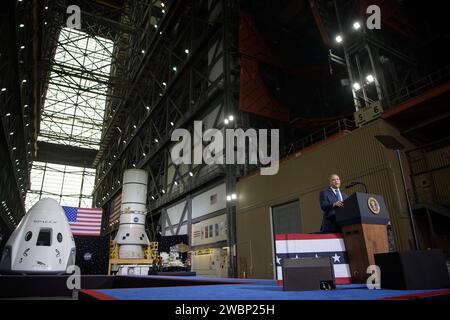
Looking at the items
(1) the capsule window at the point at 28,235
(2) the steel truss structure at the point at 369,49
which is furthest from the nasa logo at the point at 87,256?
(2) the steel truss structure at the point at 369,49

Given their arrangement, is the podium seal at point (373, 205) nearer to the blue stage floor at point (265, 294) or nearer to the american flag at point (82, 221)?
the blue stage floor at point (265, 294)

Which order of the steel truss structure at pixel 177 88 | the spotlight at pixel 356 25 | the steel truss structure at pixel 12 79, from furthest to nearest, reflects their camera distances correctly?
1. the steel truss structure at pixel 177 88
2. the steel truss structure at pixel 12 79
3. the spotlight at pixel 356 25

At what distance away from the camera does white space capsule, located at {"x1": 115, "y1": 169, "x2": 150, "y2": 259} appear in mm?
18734

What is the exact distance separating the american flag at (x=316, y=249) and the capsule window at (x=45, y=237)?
214 inches

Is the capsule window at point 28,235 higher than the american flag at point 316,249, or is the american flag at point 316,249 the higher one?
the capsule window at point 28,235

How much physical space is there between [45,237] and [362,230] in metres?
6.60

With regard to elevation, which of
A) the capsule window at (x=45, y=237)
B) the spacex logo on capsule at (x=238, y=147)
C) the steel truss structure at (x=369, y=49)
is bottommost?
the capsule window at (x=45, y=237)

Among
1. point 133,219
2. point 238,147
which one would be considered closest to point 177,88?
point 238,147

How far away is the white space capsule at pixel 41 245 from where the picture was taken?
6.34 m

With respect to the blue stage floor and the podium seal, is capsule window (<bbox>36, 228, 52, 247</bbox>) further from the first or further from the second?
the podium seal

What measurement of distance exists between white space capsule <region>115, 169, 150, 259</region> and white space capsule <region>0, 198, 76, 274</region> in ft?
38.7
